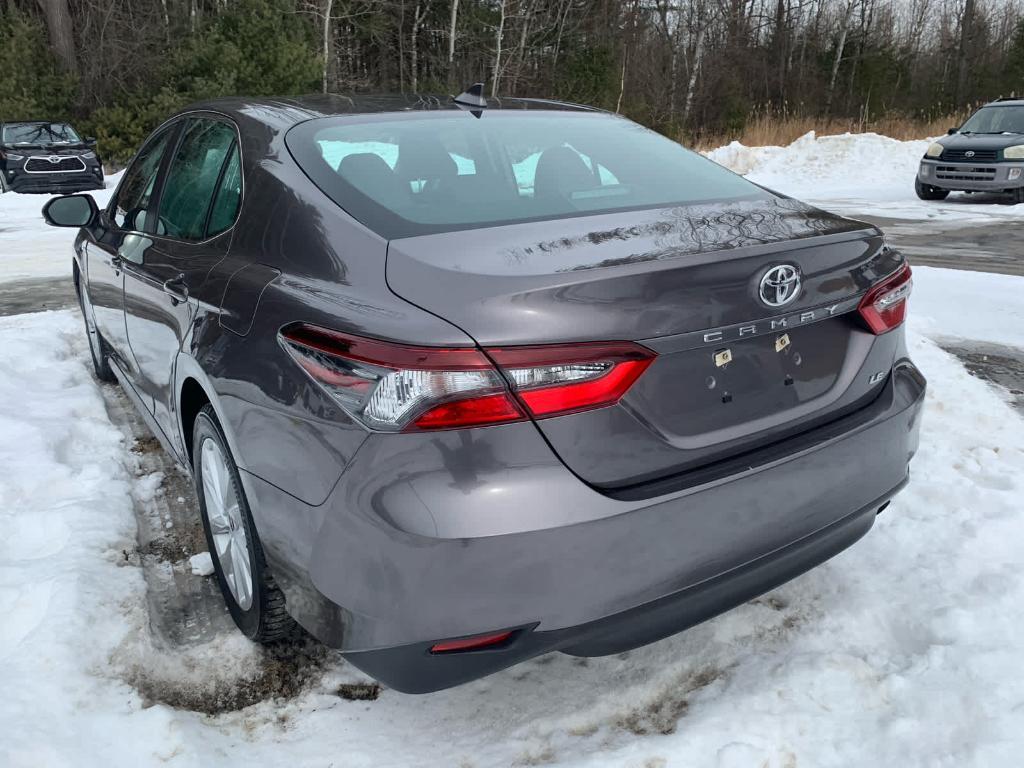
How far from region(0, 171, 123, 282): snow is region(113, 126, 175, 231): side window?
326 cm

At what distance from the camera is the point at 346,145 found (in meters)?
2.63

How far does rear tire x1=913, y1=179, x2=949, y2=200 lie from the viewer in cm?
1513

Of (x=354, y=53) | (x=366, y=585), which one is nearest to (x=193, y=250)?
(x=366, y=585)

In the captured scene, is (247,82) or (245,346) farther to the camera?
(247,82)

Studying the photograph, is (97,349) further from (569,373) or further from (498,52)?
(498,52)

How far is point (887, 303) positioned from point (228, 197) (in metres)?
1.96

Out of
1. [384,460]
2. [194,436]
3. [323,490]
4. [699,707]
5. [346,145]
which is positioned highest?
[346,145]

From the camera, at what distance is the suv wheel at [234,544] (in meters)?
2.46

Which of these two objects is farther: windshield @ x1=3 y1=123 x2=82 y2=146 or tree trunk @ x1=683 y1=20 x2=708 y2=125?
tree trunk @ x1=683 y1=20 x2=708 y2=125

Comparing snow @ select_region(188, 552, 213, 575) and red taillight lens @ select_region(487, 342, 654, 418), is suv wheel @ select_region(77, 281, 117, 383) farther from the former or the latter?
red taillight lens @ select_region(487, 342, 654, 418)

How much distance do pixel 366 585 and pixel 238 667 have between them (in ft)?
Result: 3.25

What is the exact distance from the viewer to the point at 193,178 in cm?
322

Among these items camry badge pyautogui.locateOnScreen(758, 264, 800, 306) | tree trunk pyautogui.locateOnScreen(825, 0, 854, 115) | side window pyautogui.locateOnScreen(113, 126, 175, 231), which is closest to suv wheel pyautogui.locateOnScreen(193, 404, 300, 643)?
side window pyautogui.locateOnScreen(113, 126, 175, 231)

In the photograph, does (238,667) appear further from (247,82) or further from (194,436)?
(247,82)
